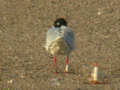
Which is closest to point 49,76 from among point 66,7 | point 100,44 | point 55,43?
point 55,43

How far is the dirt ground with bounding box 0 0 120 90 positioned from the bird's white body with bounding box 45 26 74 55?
2.14 ft

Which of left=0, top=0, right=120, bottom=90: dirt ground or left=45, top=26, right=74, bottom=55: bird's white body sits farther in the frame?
left=45, top=26, right=74, bottom=55: bird's white body

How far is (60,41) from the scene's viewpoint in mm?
10070

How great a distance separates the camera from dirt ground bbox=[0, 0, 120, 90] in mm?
→ 9766

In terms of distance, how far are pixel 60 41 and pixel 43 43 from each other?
3.94 metres

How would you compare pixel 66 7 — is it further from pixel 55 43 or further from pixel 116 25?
pixel 55 43

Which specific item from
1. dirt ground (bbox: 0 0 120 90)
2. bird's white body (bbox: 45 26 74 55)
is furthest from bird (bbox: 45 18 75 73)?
dirt ground (bbox: 0 0 120 90)

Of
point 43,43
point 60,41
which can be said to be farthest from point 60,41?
point 43,43

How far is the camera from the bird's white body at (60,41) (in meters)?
10.1

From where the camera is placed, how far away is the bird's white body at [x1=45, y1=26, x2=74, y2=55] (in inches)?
397

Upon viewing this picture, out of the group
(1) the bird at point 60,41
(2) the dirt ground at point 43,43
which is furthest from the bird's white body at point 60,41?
(2) the dirt ground at point 43,43

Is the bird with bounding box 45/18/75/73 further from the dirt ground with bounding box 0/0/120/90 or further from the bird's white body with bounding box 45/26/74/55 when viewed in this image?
the dirt ground with bounding box 0/0/120/90

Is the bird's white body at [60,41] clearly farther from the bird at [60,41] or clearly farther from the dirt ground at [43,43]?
the dirt ground at [43,43]

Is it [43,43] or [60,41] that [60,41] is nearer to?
[60,41]
